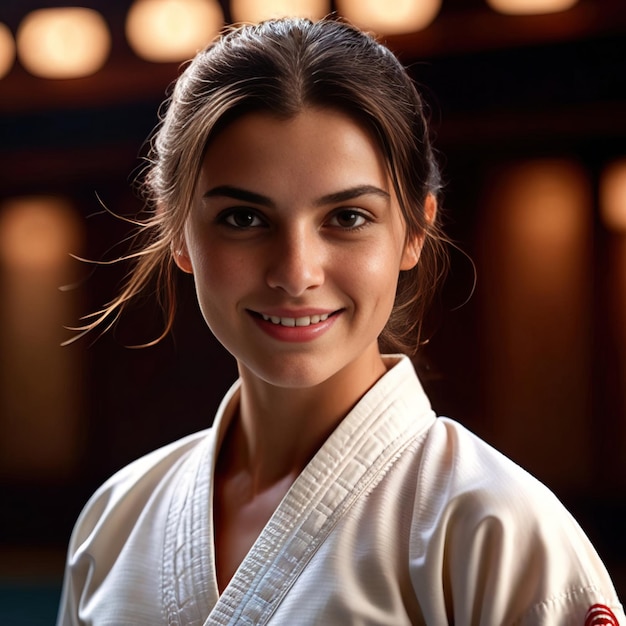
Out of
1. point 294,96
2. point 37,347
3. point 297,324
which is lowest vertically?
point 37,347

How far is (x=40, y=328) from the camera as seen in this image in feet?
9.74

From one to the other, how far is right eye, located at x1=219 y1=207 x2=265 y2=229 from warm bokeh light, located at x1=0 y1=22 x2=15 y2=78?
1959 mm

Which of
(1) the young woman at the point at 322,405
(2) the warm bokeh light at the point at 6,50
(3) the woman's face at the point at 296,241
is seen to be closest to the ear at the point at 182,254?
(1) the young woman at the point at 322,405

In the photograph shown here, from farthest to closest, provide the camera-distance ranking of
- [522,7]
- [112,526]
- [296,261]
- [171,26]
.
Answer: [171,26], [522,7], [112,526], [296,261]

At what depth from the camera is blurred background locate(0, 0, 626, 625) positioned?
95.2 inches

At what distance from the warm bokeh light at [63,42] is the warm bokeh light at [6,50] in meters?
0.03

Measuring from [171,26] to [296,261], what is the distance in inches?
74.9

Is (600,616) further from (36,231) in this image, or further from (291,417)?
(36,231)

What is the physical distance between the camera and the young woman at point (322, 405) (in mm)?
935

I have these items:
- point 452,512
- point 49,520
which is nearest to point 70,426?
point 49,520

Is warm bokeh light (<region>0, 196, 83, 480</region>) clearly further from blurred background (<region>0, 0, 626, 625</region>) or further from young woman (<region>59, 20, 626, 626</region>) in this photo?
young woman (<region>59, 20, 626, 626</region>)

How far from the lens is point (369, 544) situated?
39.0 inches

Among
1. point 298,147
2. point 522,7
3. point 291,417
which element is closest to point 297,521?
point 291,417

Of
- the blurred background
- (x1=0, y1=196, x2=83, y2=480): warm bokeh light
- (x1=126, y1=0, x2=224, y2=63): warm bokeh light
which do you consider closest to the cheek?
the blurred background
